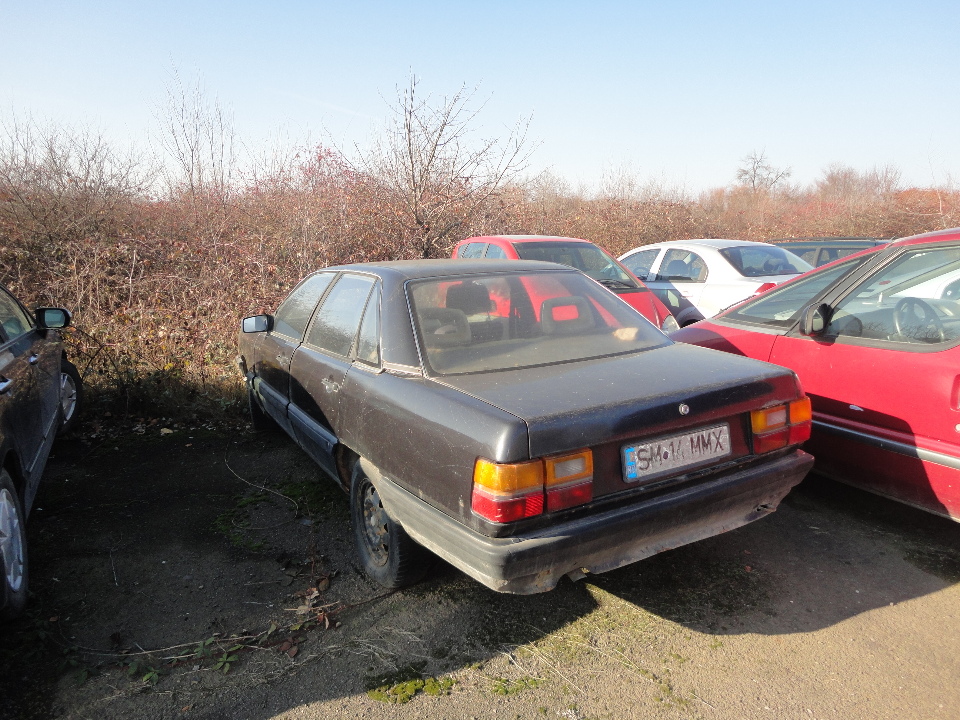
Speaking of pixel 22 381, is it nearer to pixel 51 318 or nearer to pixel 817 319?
pixel 51 318

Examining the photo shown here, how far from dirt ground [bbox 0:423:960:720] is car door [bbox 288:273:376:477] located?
0.57 m

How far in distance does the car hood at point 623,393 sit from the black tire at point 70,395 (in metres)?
4.26

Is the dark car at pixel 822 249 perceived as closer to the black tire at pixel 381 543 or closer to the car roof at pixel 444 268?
the car roof at pixel 444 268

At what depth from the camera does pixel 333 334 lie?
358cm

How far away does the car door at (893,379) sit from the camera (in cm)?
299

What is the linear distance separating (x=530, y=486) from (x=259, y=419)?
12.2 ft

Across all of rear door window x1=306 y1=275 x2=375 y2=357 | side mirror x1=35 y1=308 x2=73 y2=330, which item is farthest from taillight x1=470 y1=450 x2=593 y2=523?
side mirror x1=35 y1=308 x2=73 y2=330

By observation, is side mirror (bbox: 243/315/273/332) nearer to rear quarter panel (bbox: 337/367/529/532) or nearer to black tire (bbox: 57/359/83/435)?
rear quarter panel (bbox: 337/367/529/532)

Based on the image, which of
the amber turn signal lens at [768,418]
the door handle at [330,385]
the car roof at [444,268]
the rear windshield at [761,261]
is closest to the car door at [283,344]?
the car roof at [444,268]

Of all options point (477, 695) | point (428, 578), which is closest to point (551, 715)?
point (477, 695)

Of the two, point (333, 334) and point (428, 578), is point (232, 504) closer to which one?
point (333, 334)

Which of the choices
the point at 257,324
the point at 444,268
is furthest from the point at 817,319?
the point at 257,324

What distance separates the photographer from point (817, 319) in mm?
3578

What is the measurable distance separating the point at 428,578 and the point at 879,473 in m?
2.35
